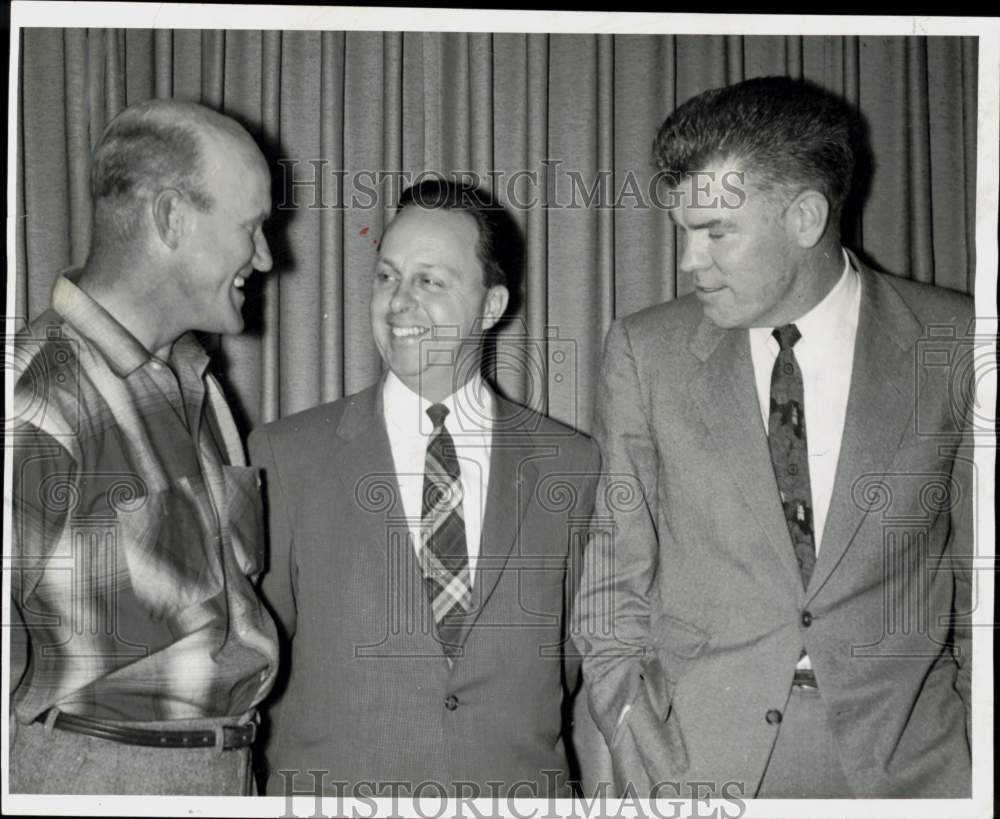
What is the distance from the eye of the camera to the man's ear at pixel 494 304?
1575mm

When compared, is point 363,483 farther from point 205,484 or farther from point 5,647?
point 5,647

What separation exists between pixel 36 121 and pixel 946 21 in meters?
1.34

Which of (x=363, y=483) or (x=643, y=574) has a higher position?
(x=363, y=483)

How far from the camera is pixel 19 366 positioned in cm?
156

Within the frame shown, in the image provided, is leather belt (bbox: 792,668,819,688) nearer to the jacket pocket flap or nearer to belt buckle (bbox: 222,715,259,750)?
the jacket pocket flap

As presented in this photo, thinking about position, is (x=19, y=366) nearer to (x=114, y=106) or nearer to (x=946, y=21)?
(x=114, y=106)

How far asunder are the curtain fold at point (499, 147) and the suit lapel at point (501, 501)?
7cm

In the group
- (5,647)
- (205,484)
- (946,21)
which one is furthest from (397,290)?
(946,21)

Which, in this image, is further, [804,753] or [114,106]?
[114,106]

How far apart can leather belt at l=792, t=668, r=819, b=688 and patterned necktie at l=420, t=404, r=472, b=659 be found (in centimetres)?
46

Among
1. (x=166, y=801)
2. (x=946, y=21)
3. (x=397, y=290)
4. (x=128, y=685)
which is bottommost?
(x=166, y=801)

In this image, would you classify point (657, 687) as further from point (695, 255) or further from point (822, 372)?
point (695, 255)

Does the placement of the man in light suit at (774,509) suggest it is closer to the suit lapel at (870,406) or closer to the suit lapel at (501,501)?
the suit lapel at (870,406)

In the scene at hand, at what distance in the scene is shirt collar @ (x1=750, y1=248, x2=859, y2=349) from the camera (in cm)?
152
